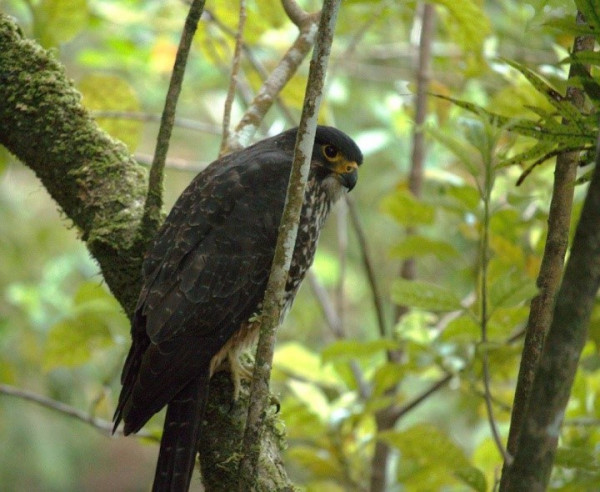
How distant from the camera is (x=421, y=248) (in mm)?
3152

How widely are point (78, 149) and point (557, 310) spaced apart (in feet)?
6.01

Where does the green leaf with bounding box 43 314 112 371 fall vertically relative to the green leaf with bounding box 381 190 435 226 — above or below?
below

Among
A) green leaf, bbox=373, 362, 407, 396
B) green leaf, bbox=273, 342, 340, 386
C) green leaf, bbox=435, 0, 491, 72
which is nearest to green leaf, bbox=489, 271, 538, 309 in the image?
green leaf, bbox=373, 362, 407, 396

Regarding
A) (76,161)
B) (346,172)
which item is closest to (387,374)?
(346,172)

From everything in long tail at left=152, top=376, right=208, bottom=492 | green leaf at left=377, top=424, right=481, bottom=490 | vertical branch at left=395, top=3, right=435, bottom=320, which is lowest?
long tail at left=152, top=376, right=208, bottom=492

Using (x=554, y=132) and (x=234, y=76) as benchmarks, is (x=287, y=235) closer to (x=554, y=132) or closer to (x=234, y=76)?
(x=554, y=132)

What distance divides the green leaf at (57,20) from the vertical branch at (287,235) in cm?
169

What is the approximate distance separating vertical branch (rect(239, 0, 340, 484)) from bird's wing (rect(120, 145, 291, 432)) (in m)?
0.62

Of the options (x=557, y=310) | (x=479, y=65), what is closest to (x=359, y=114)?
(x=479, y=65)

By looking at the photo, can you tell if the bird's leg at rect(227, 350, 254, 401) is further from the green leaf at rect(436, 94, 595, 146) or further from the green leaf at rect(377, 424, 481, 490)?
the green leaf at rect(436, 94, 595, 146)

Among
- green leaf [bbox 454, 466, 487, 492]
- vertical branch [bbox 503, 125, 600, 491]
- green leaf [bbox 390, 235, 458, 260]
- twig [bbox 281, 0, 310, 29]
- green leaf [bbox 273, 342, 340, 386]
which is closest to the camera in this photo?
vertical branch [bbox 503, 125, 600, 491]

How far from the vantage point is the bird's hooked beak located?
3.21 metres

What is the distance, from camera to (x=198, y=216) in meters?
2.68

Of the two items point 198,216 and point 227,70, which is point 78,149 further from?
point 227,70
